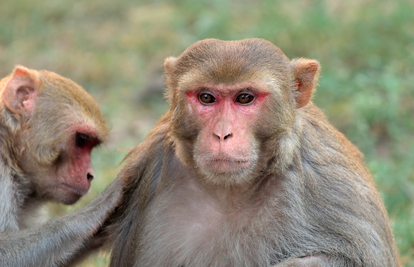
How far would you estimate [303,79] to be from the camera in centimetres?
413

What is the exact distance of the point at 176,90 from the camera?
4086mm

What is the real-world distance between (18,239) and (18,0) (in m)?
8.04

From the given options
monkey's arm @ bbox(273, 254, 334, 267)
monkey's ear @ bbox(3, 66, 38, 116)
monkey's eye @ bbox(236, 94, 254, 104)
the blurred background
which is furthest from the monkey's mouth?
the blurred background

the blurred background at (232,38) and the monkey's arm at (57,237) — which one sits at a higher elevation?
the blurred background at (232,38)

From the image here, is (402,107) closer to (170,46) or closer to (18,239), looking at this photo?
(170,46)

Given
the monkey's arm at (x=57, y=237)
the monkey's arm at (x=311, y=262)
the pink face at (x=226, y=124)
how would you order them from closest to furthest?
the pink face at (x=226, y=124), the monkey's arm at (x=311, y=262), the monkey's arm at (x=57, y=237)

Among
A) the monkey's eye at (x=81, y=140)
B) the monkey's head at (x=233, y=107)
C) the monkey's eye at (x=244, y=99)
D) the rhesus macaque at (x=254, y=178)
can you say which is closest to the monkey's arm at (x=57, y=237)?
the rhesus macaque at (x=254, y=178)

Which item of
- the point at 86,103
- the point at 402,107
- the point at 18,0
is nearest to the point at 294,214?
the point at 86,103

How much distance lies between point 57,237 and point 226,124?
171 centimetres

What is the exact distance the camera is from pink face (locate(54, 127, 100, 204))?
5035 mm

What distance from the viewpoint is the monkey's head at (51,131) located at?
4.90m

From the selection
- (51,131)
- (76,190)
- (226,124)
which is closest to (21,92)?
(51,131)

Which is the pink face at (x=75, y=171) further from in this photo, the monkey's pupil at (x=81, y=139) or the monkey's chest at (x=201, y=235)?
the monkey's chest at (x=201, y=235)

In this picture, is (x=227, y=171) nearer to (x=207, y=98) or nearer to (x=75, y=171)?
(x=207, y=98)
